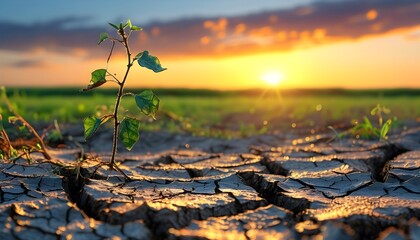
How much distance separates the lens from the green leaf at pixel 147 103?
262 cm

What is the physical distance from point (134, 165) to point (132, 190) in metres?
1.04

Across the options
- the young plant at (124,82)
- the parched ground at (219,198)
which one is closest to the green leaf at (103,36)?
the young plant at (124,82)

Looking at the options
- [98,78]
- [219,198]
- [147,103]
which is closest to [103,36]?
[98,78]

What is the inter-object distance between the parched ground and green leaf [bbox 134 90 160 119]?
1.46ft

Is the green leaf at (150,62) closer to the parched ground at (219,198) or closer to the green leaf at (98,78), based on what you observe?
the green leaf at (98,78)

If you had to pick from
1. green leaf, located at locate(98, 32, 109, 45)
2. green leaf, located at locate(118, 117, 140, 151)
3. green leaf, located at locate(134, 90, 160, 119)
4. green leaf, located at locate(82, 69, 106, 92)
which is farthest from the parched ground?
green leaf, located at locate(98, 32, 109, 45)

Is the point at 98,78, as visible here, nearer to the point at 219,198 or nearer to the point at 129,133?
the point at 129,133

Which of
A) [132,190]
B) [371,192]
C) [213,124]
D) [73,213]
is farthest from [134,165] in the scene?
[213,124]

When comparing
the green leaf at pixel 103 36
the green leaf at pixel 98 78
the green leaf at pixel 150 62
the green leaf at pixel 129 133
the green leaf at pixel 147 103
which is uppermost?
the green leaf at pixel 103 36

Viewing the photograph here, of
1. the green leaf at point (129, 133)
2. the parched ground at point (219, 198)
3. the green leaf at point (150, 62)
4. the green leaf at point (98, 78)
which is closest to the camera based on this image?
the parched ground at point (219, 198)

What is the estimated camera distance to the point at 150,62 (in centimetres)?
254

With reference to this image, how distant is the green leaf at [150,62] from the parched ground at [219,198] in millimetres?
658

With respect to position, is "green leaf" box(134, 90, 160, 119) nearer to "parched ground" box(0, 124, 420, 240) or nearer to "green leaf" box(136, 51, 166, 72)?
"green leaf" box(136, 51, 166, 72)

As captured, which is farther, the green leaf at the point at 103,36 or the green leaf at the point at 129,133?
the green leaf at the point at 129,133
